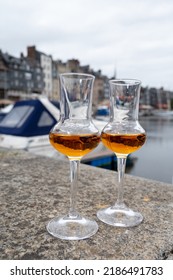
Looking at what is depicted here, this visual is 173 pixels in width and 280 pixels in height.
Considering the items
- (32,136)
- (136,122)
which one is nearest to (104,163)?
(32,136)

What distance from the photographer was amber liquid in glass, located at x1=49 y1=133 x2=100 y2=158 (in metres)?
1.19

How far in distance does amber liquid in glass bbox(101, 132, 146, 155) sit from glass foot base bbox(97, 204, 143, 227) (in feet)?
0.98

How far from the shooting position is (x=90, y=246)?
1133mm

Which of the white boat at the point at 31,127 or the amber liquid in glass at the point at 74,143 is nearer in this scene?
the amber liquid in glass at the point at 74,143

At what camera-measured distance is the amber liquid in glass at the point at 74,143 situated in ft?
3.89

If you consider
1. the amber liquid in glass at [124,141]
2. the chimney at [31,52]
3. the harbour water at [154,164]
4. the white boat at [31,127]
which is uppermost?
the chimney at [31,52]

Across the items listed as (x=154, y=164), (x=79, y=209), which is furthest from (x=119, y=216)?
(x=154, y=164)

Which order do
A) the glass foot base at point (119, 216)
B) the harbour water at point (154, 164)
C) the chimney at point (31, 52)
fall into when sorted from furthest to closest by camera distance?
1. the chimney at point (31, 52)
2. the harbour water at point (154, 164)
3. the glass foot base at point (119, 216)

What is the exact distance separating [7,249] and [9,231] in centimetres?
15

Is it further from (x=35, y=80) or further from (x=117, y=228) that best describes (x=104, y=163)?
(x=35, y=80)

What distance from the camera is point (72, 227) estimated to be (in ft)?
4.15

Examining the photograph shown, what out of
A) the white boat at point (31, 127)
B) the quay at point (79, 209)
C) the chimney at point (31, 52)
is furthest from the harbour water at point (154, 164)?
the chimney at point (31, 52)

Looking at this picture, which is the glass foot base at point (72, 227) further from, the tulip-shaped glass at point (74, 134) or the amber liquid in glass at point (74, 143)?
the amber liquid in glass at point (74, 143)

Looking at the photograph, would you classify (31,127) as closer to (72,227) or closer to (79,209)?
(79,209)
